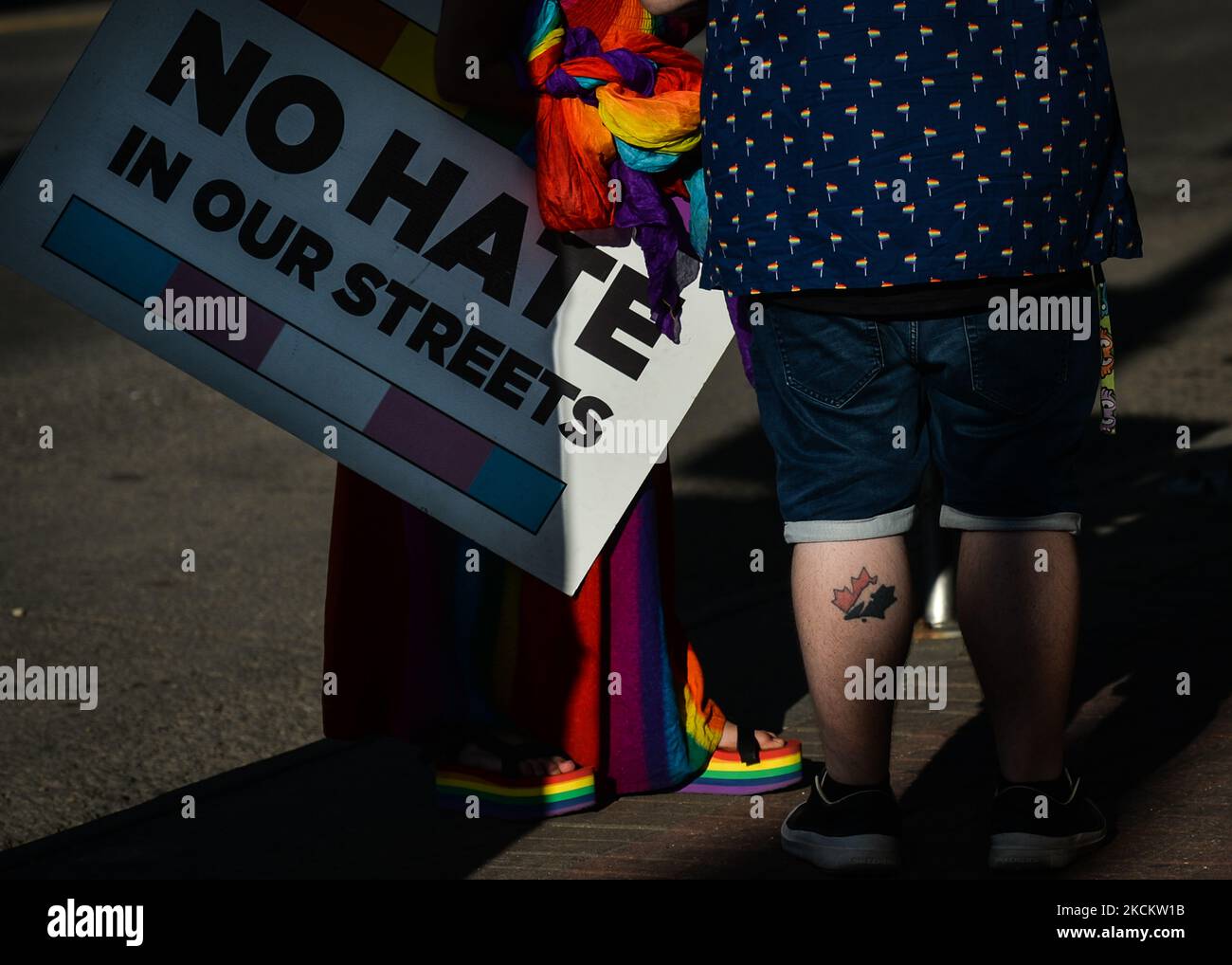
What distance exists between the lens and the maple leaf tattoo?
303 centimetres

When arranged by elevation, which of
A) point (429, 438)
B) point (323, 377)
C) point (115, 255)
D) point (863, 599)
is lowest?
point (863, 599)

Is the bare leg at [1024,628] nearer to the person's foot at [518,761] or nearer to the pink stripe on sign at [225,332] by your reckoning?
the person's foot at [518,761]

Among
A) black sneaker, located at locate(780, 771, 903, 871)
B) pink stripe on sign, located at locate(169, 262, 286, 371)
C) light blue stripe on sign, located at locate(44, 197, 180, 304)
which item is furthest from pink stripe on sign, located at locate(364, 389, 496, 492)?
black sneaker, located at locate(780, 771, 903, 871)

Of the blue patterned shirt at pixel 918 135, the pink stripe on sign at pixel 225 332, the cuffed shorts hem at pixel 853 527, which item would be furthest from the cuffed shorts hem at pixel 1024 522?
the pink stripe on sign at pixel 225 332

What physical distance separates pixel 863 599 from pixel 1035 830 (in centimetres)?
47

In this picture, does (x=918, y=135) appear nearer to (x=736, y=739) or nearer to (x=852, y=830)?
(x=852, y=830)

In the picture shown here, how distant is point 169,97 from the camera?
133 inches

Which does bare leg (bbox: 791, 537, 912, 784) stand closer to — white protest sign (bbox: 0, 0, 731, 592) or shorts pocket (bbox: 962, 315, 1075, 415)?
shorts pocket (bbox: 962, 315, 1075, 415)

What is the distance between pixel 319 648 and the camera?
5.02 m

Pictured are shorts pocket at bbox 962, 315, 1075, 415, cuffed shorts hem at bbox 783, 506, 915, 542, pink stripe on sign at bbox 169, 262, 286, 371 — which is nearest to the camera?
shorts pocket at bbox 962, 315, 1075, 415

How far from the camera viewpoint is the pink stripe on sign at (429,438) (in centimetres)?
339

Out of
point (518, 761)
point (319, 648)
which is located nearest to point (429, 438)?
point (518, 761)

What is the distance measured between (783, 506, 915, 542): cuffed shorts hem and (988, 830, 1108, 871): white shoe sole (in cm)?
54
